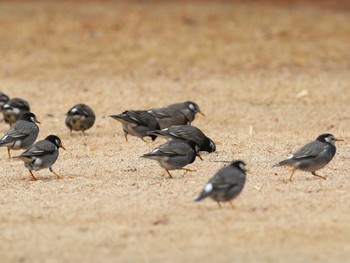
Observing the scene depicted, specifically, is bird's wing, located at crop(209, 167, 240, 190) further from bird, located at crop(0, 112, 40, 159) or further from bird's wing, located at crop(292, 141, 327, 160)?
bird, located at crop(0, 112, 40, 159)

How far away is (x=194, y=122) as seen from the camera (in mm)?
18172

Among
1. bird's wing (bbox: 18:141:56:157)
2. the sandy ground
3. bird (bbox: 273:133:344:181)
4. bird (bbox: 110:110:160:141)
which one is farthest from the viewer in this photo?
bird (bbox: 110:110:160:141)

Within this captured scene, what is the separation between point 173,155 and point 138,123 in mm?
2953

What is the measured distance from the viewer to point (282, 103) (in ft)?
64.2

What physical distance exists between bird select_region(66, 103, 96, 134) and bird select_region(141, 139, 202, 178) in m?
4.15

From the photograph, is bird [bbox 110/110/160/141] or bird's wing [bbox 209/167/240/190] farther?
bird [bbox 110/110/160/141]

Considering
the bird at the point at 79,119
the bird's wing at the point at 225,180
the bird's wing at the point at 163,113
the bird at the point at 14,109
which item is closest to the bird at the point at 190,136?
the bird's wing at the point at 163,113

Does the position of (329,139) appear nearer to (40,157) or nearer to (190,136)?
(190,136)

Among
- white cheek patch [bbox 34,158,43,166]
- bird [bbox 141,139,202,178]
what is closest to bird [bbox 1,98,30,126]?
white cheek patch [bbox 34,158,43,166]

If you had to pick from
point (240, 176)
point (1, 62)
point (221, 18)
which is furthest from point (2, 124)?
point (221, 18)

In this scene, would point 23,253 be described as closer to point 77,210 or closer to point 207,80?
point 77,210

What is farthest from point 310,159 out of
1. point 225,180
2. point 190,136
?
point 190,136

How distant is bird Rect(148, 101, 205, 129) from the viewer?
659 inches

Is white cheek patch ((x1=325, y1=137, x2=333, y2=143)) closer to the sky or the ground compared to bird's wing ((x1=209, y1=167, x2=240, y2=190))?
closer to the ground
